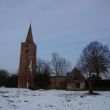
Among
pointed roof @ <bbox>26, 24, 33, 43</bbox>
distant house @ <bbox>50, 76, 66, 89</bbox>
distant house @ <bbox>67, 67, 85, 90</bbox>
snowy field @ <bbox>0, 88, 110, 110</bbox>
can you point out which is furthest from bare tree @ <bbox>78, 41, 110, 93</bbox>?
pointed roof @ <bbox>26, 24, 33, 43</bbox>

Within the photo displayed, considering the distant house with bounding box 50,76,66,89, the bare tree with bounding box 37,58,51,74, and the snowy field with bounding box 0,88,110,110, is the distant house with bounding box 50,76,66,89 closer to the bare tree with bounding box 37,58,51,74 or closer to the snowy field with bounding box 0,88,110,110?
the bare tree with bounding box 37,58,51,74

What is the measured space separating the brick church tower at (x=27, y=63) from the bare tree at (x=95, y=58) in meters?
22.1

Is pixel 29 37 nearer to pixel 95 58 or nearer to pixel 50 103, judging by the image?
pixel 95 58

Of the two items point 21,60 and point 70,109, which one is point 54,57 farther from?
point 70,109

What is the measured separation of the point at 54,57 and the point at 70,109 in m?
68.3

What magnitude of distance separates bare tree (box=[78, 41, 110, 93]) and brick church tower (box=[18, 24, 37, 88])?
2209 centimetres

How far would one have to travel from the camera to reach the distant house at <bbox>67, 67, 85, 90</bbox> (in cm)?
6219

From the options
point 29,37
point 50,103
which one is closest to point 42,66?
point 29,37

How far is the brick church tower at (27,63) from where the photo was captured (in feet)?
214

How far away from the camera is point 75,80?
63906 millimetres

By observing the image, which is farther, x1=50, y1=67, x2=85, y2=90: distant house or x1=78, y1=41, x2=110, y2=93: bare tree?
A: x1=50, y1=67, x2=85, y2=90: distant house

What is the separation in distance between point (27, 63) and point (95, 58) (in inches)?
1010

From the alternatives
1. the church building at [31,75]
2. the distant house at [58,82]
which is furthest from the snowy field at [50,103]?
the distant house at [58,82]

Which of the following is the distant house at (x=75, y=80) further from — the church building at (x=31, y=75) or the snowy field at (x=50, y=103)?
the snowy field at (x=50, y=103)
